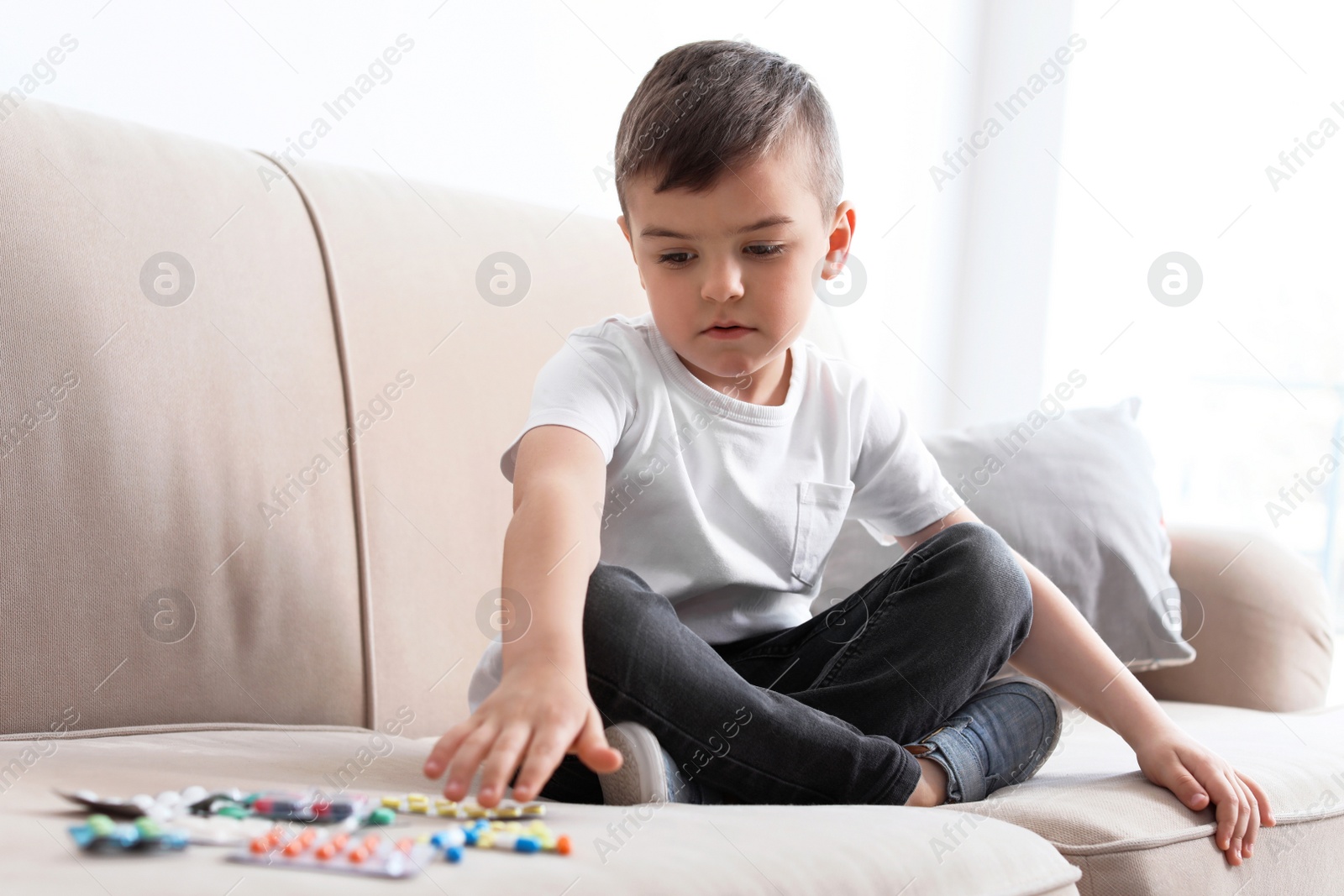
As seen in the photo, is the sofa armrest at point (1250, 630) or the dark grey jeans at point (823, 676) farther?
the sofa armrest at point (1250, 630)

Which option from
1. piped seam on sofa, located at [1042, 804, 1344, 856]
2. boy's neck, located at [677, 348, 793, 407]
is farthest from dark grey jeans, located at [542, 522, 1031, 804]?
boy's neck, located at [677, 348, 793, 407]

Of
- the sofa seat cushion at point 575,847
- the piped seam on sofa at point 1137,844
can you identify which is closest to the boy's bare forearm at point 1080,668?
the piped seam on sofa at point 1137,844

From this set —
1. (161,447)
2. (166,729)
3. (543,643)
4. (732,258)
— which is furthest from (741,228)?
(166,729)

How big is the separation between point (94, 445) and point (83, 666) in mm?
172

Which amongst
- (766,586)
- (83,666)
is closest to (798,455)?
(766,586)

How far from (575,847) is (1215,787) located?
1.74 ft

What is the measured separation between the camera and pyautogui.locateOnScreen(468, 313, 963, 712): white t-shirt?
0.96 meters

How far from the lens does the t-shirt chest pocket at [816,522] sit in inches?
40.9

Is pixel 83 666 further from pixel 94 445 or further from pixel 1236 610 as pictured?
pixel 1236 610

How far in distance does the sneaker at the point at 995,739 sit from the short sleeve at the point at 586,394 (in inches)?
13.3

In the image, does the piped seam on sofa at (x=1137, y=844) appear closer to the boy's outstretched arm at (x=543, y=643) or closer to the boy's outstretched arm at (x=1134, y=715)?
the boy's outstretched arm at (x=1134, y=715)

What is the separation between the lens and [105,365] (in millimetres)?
913

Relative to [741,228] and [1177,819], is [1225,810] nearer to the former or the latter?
[1177,819]

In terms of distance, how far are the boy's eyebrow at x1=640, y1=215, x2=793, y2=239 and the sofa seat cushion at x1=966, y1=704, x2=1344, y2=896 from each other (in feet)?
1.53
